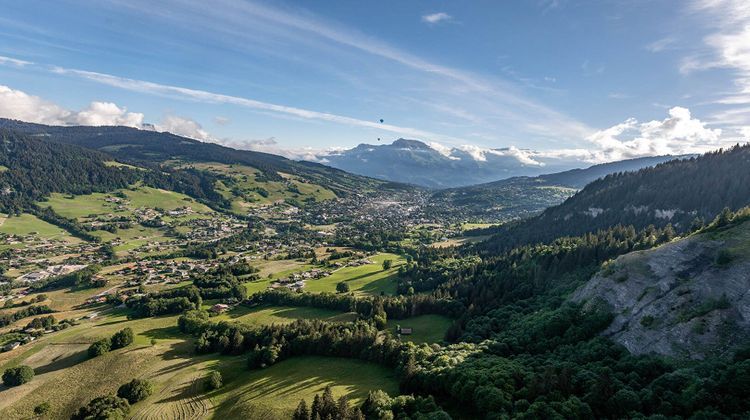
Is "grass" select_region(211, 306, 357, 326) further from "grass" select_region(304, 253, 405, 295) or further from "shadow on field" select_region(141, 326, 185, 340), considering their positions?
"grass" select_region(304, 253, 405, 295)

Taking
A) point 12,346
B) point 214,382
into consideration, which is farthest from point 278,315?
point 12,346

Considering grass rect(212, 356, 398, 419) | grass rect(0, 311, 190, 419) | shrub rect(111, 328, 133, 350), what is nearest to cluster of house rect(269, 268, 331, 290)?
grass rect(0, 311, 190, 419)

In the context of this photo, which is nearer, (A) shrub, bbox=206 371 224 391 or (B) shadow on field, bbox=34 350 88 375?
(A) shrub, bbox=206 371 224 391

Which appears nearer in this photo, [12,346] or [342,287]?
[12,346]

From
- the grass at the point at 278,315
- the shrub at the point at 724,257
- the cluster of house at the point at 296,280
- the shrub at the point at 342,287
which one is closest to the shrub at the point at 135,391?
the grass at the point at 278,315

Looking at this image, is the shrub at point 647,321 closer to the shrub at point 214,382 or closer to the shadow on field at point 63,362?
the shrub at point 214,382

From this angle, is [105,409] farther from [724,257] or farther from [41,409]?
[724,257]
